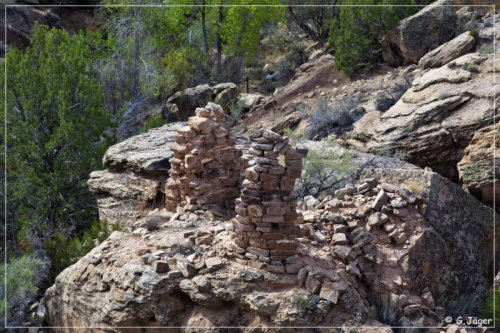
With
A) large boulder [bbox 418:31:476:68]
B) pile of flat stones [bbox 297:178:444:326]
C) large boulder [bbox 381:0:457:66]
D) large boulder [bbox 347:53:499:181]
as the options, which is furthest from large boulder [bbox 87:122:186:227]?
large boulder [bbox 381:0:457:66]

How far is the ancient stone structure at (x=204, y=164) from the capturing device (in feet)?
33.1

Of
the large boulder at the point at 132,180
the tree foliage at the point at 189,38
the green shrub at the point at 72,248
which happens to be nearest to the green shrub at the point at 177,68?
the tree foliage at the point at 189,38

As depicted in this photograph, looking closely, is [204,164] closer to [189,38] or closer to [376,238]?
[376,238]

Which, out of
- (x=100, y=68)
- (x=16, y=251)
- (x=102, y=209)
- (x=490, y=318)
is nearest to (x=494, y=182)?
(x=490, y=318)

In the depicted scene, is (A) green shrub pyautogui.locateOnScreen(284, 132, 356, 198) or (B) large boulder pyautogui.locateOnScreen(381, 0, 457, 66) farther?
(B) large boulder pyautogui.locateOnScreen(381, 0, 457, 66)

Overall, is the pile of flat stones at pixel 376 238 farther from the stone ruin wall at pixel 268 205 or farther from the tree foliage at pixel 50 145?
the tree foliage at pixel 50 145

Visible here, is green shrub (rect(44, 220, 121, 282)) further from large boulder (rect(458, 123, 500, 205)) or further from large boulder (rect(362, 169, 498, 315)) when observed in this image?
large boulder (rect(458, 123, 500, 205))

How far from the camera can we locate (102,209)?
42.8 ft

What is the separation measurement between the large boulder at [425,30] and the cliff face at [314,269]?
1298 cm

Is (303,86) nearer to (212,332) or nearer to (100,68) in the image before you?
(100,68)

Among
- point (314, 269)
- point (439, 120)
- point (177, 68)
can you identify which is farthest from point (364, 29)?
point (314, 269)

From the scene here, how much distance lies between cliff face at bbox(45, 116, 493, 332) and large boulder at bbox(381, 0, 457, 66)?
1298cm

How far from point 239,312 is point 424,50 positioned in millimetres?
16945

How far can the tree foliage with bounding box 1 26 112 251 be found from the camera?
589 inches
